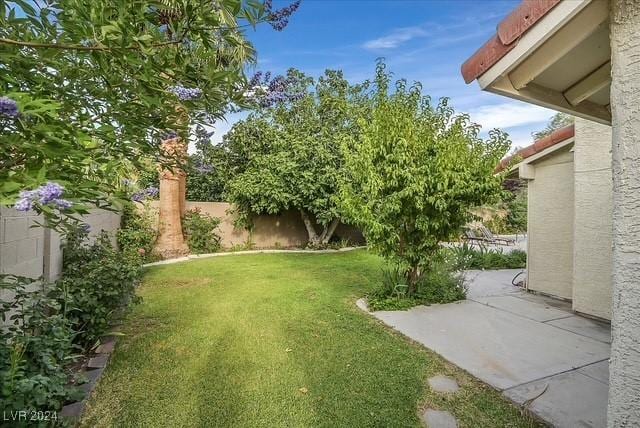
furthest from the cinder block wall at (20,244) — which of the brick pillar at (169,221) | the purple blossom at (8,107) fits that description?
the brick pillar at (169,221)

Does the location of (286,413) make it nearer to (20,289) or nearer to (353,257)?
(20,289)

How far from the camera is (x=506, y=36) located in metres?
2.18

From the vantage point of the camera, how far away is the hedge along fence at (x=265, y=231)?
A: 552 inches

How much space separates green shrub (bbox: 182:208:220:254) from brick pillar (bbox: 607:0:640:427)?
41.5ft

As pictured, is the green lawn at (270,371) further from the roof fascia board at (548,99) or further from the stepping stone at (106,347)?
the roof fascia board at (548,99)

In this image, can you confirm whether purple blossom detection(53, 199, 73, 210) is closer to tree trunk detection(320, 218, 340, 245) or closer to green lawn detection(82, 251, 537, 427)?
green lawn detection(82, 251, 537, 427)

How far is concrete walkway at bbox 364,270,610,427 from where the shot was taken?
3.30m

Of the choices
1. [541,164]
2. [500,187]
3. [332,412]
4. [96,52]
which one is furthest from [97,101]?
[541,164]

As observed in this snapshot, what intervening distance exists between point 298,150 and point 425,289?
25.3 feet

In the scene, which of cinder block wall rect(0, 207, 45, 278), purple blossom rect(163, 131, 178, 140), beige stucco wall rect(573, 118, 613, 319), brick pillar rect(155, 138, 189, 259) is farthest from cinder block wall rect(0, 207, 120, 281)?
beige stucco wall rect(573, 118, 613, 319)

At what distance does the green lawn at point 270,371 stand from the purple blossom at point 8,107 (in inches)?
105

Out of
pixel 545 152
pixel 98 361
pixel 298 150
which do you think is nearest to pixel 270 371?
pixel 98 361

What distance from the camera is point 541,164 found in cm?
777

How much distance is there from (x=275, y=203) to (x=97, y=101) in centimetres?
1086
